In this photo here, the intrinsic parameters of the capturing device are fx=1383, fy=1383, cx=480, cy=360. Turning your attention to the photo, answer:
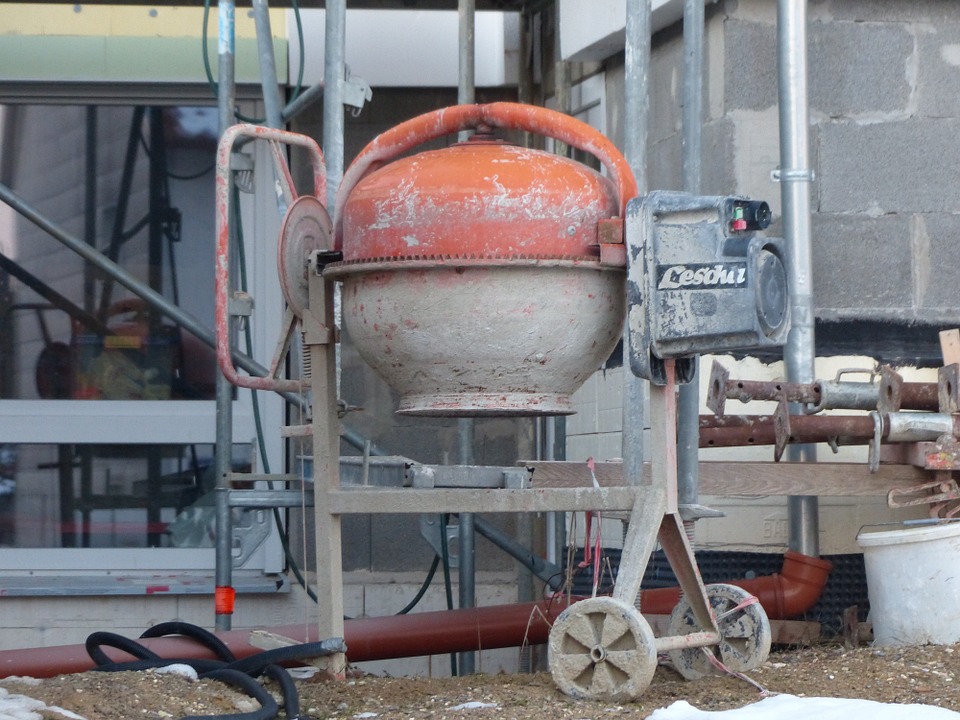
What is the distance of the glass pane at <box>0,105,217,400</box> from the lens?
251 inches

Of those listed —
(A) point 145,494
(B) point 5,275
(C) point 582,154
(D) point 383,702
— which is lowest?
(D) point 383,702

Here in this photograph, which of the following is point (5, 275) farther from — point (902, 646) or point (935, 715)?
point (935, 715)

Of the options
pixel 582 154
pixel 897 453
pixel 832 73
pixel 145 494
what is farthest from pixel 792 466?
pixel 145 494

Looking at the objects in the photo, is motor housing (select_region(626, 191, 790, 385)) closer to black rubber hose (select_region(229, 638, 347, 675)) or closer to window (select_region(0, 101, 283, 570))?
black rubber hose (select_region(229, 638, 347, 675))

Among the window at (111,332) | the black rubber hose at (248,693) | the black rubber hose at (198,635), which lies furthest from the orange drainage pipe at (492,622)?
the window at (111,332)

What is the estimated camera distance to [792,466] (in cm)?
436

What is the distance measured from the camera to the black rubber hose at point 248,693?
3246mm

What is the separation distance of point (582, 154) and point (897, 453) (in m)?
2.40

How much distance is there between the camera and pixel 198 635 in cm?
420

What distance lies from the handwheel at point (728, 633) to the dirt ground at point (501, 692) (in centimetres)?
7

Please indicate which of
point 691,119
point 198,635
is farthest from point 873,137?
point 198,635

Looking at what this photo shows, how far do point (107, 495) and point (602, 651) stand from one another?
352 cm

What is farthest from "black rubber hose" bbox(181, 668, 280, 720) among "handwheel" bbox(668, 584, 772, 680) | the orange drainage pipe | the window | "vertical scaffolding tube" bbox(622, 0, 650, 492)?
the window

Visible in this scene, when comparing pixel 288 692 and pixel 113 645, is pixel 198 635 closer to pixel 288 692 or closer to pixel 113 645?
A: pixel 113 645
